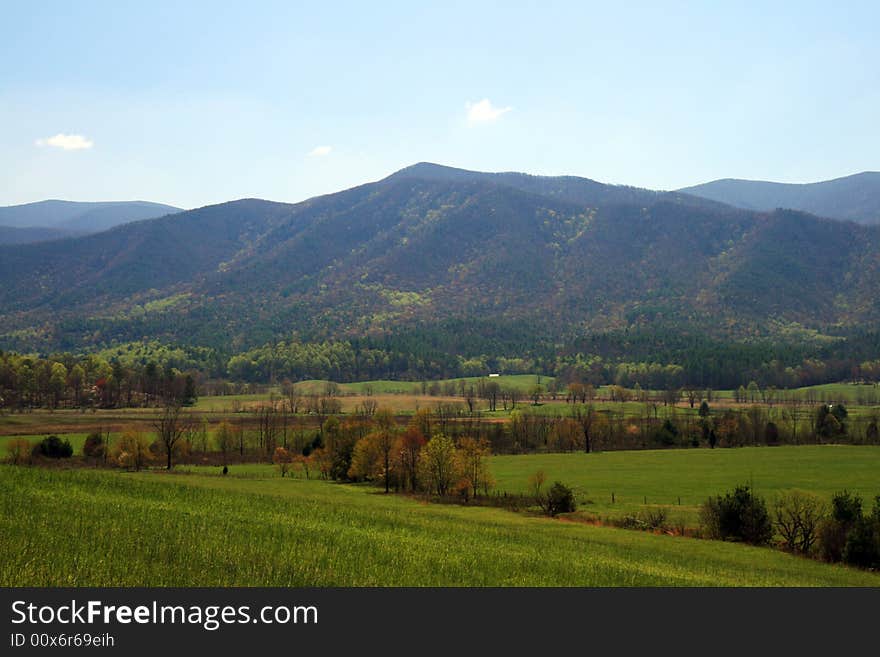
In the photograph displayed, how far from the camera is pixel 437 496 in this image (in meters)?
70.9

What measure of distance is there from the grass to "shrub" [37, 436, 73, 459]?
5260 cm

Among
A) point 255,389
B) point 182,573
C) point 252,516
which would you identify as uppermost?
point 182,573

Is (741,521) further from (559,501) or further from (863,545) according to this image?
(559,501)

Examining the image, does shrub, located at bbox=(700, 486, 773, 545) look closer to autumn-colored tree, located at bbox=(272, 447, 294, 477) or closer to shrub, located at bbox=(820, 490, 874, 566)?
shrub, located at bbox=(820, 490, 874, 566)

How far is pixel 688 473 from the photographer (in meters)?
84.6

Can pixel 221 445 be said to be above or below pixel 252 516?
below

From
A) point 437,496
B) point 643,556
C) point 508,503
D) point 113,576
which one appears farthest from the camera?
point 437,496

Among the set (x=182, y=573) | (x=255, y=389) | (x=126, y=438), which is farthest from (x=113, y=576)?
(x=255, y=389)

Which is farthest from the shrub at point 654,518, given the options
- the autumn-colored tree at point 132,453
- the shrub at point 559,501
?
the autumn-colored tree at point 132,453

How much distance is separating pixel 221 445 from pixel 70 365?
81245 millimetres

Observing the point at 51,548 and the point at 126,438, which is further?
the point at 126,438

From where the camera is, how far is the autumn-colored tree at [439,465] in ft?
238

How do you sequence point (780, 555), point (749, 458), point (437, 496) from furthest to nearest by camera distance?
point (749, 458) < point (437, 496) < point (780, 555)

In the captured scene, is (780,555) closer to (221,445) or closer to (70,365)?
(221,445)
